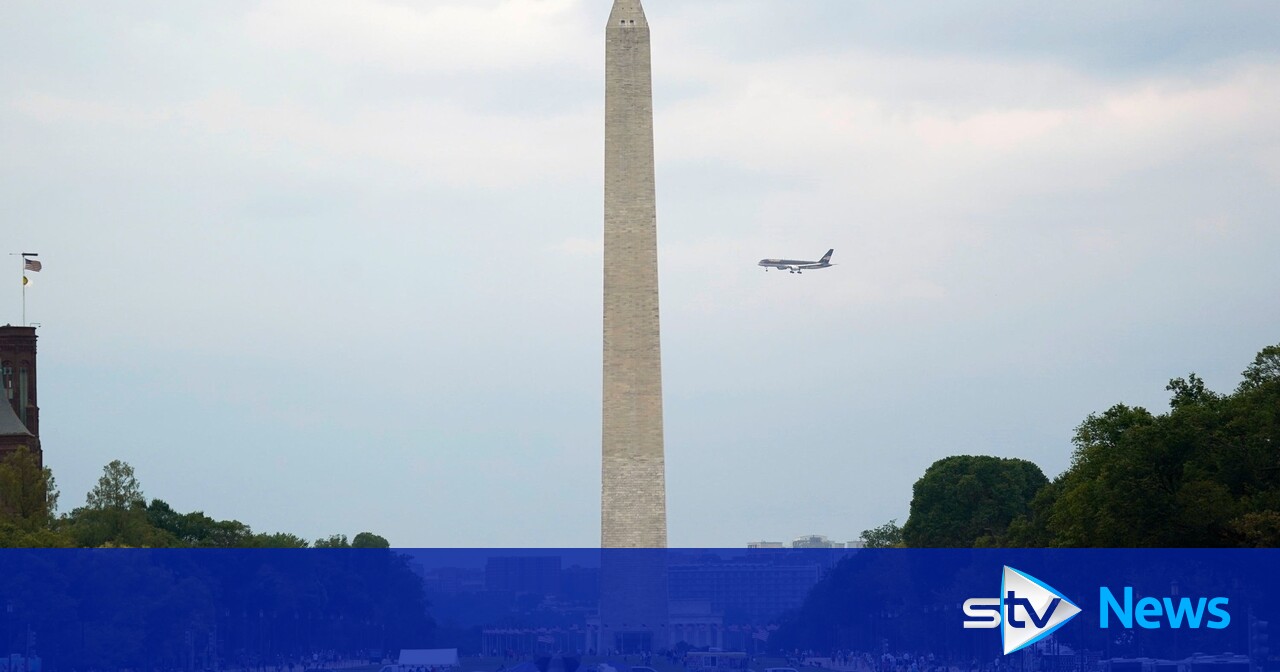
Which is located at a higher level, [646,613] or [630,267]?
[630,267]

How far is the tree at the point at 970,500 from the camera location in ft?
322

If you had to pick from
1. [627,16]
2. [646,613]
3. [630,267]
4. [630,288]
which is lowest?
[646,613]

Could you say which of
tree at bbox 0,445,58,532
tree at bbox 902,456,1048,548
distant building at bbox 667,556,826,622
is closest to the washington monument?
distant building at bbox 667,556,826,622

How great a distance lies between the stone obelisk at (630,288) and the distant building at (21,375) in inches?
1598

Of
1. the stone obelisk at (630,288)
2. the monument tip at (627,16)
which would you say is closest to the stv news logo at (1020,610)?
the stone obelisk at (630,288)

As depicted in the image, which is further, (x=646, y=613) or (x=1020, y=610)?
(x=646, y=613)

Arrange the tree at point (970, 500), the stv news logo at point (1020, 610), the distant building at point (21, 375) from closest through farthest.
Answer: the stv news logo at point (1020, 610) < the tree at point (970, 500) < the distant building at point (21, 375)

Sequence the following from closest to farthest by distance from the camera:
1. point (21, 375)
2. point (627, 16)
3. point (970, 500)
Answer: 1. point (627, 16)
2. point (970, 500)
3. point (21, 375)

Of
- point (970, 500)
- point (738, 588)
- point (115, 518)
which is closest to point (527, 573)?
point (738, 588)

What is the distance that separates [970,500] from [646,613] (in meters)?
31.7

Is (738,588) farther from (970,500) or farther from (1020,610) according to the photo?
(970,500)

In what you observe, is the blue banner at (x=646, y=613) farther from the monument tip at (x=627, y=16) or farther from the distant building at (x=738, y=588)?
the monument tip at (x=627, y=16)

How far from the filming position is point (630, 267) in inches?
2741

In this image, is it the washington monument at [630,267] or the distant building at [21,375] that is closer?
the washington monument at [630,267]
